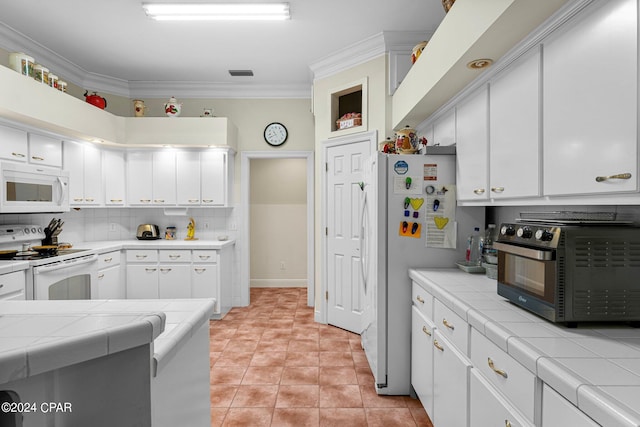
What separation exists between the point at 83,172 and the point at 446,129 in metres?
3.80

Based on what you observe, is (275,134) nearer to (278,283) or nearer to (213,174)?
(213,174)

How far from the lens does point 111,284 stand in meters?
3.99

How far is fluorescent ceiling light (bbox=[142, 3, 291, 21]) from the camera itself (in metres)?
2.84

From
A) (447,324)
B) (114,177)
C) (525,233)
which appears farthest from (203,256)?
(525,233)

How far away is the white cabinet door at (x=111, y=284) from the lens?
3.83 m

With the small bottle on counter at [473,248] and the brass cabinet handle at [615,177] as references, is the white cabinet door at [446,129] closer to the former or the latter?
the small bottle on counter at [473,248]

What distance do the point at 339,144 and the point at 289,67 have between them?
1.10 m

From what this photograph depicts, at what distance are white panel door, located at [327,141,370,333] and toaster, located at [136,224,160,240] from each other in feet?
7.43

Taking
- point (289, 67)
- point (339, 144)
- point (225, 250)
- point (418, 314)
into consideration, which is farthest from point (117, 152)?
point (418, 314)

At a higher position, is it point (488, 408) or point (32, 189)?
point (32, 189)

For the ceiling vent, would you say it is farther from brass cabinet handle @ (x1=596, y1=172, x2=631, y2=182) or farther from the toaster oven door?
brass cabinet handle @ (x1=596, y1=172, x2=631, y2=182)

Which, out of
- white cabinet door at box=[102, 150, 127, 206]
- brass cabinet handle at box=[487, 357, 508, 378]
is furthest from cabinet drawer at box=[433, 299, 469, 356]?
white cabinet door at box=[102, 150, 127, 206]

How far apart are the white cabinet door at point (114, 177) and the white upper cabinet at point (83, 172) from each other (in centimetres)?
7

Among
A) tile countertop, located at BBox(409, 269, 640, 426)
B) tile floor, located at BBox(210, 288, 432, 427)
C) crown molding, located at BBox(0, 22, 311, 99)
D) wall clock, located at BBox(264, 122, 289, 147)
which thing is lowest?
tile floor, located at BBox(210, 288, 432, 427)
